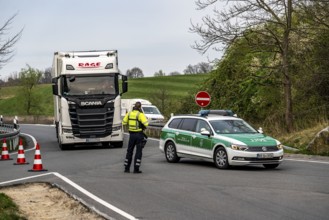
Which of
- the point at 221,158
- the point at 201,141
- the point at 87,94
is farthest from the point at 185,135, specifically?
the point at 87,94

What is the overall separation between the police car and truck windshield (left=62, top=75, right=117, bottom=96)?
278 inches

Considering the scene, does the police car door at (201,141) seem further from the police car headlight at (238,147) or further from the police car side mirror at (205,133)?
the police car headlight at (238,147)

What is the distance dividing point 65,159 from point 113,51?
644 cm

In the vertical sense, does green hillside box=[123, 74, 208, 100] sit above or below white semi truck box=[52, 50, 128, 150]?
above

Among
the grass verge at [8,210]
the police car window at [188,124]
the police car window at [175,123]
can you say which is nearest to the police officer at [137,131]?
the police car window at [188,124]

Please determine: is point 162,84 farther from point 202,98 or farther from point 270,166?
point 270,166

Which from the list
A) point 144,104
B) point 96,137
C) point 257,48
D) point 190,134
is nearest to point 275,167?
point 190,134

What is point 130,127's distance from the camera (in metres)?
16.8

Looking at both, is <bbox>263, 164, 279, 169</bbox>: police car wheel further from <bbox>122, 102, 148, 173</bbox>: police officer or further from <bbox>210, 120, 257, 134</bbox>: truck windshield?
<bbox>122, 102, 148, 173</bbox>: police officer

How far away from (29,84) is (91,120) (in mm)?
73533

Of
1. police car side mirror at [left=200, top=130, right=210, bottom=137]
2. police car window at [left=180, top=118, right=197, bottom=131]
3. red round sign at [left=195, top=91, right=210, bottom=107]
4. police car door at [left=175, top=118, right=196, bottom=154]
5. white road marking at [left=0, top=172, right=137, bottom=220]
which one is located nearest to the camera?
white road marking at [left=0, top=172, right=137, bottom=220]

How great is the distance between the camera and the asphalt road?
33.3ft

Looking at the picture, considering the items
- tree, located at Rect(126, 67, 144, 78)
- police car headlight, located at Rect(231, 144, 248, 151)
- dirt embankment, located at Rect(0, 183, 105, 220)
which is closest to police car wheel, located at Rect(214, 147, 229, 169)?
police car headlight, located at Rect(231, 144, 248, 151)

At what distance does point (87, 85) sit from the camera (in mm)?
26703
